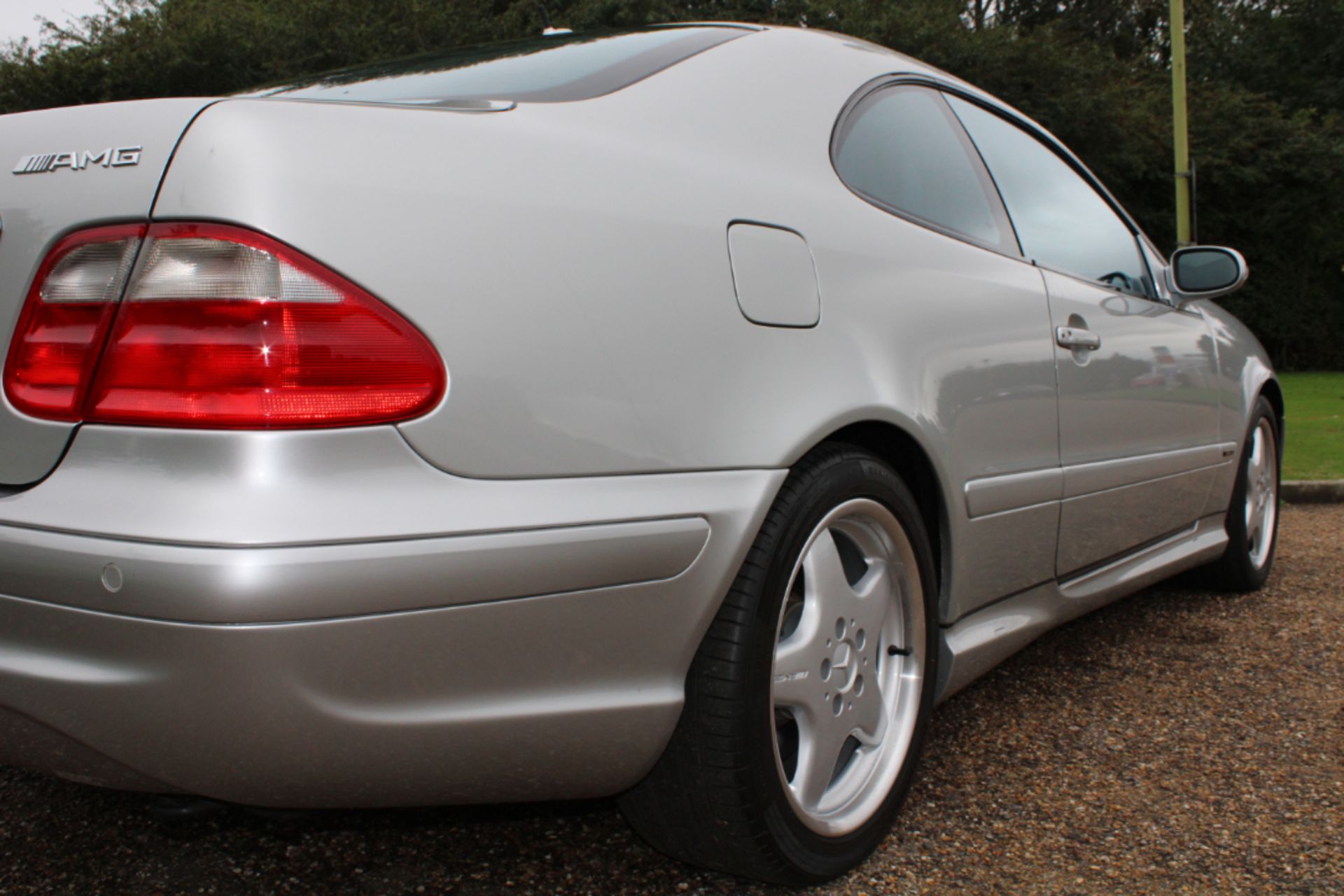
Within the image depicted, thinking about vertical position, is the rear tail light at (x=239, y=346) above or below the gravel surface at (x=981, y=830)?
above

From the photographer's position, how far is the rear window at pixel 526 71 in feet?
6.16

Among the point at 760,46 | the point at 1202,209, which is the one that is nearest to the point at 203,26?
the point at 1202,209

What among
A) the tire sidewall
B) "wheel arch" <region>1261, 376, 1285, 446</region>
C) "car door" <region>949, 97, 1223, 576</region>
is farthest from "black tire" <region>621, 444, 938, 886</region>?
"wheel arch" <region>1261, 376, 1285, 446</region>

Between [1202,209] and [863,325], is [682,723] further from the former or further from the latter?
[1202,209]

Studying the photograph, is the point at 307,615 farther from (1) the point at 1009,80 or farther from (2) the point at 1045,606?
(1) the point at 1009,80

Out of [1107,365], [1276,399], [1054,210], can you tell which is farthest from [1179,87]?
[1107,365]

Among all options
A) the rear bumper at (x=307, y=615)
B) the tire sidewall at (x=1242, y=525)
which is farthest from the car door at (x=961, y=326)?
the tire sidewall at (x=1242, y=525)

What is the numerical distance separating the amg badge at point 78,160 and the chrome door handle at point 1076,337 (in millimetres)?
1872

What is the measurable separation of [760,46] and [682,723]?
1203 mm

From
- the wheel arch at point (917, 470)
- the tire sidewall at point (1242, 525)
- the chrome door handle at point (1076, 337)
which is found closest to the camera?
the wheel arch at point (917, 470)

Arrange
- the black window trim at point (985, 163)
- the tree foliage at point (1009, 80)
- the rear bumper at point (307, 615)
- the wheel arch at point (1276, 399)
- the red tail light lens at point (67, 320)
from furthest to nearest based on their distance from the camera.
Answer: the tree foliage at point (1009, 80), the wheel arch at point (1276, 399), the black window trim at point (985, 163), the red tail light lens at point (67, 320), the rear bumper at point (307, 615)

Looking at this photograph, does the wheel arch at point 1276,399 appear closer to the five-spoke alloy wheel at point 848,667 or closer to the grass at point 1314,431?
the five-spoke alloy wheel at point 848,667

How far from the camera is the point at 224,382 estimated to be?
1343 mm

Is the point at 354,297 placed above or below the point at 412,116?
below
